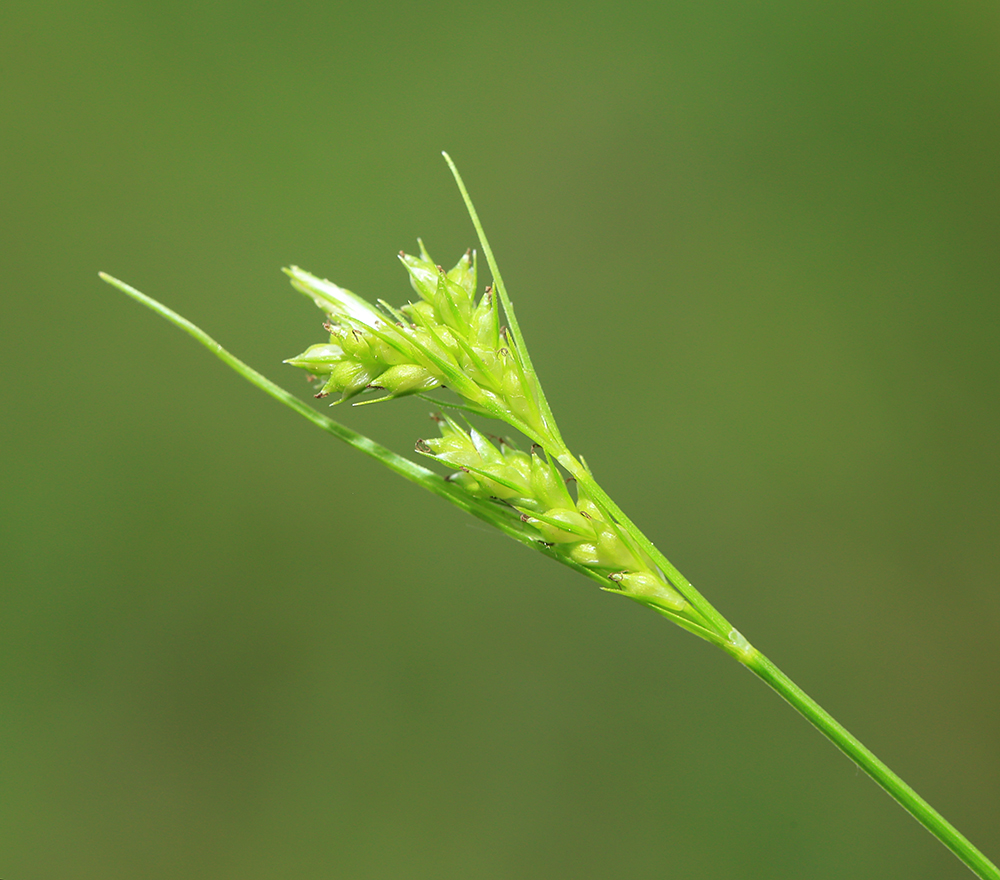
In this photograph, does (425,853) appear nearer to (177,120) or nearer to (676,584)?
(676,584)

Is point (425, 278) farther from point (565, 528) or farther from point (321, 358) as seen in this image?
point (565, 528)

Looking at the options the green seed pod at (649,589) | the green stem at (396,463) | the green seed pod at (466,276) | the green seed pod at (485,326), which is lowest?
the green stem at (396,463)

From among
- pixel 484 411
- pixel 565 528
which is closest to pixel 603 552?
pixel 565 528

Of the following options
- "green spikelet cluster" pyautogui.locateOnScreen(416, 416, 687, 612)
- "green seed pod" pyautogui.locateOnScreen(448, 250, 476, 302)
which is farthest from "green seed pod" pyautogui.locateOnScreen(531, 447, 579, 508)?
"green seed pod" pyautogui.locateOnScreen(448, 250, 476, 302)

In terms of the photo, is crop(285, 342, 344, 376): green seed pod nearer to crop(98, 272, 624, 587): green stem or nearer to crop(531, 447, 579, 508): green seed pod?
crop(98, 272, 624, 587): green stem

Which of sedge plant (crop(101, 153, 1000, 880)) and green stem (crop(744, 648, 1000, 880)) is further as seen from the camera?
sedge plant (crop(101, 153, 1000, 880))

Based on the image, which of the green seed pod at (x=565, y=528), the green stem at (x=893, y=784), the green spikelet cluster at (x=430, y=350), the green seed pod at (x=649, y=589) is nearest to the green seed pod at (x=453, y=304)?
the green spikelet cluster at (x=430, y=350)

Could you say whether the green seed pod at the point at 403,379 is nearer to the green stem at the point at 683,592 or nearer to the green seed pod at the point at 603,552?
the green stem at the point at 683,592
